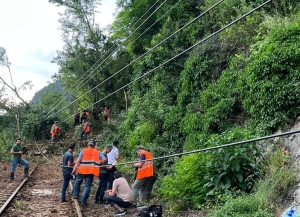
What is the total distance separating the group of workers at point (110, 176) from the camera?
10156 millimetres

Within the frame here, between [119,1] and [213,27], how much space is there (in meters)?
14.5

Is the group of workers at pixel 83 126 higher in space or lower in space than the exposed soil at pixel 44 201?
higher

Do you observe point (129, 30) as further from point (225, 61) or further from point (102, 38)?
point (225, 61)

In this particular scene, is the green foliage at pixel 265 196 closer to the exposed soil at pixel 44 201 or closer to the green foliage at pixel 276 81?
the exposed soil at pixel 44 201

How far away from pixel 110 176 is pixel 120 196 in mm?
2083

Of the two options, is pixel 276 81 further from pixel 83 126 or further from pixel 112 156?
pixel 83 126

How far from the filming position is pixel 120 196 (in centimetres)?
1017

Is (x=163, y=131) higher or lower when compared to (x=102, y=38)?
lower

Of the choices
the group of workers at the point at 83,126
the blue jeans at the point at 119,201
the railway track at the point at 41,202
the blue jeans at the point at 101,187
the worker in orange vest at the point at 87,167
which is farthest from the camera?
the group of workers at the point at 83,126

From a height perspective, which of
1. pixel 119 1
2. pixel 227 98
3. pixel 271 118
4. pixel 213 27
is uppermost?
pixel 119 1

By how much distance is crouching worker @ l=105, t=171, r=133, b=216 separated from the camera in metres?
10.1

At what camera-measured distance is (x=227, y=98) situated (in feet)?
41.1

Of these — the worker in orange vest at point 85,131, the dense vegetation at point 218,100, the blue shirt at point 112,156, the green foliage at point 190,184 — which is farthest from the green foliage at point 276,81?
the worker in orange vest at point 85,131

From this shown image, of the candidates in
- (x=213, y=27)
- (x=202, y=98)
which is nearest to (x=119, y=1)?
(x=213, y=27)
